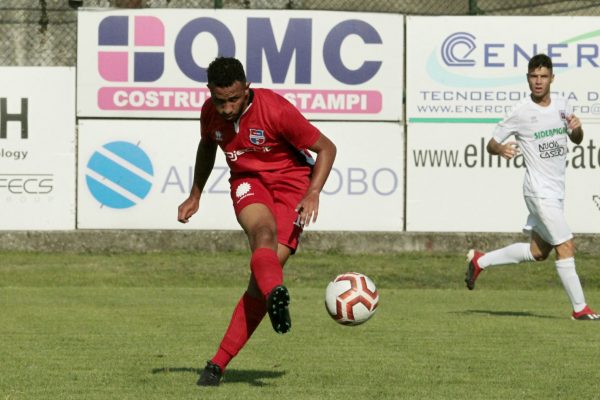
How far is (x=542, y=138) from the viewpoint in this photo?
13.1 m

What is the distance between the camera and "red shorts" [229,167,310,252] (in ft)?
27.0

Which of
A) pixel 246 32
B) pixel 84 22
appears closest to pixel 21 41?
pixel 84 22

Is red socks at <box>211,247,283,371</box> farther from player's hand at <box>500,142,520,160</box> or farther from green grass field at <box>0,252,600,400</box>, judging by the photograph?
player's hand at <box>500,142,520,160</box>

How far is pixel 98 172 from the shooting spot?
18797 millimetres

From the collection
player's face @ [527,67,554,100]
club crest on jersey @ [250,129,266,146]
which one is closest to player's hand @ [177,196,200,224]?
club crest on jersey @ [250,129,266,146]

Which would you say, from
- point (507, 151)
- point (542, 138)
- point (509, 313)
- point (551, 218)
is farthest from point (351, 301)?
point (509, 313)

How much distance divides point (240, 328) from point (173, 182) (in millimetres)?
10780

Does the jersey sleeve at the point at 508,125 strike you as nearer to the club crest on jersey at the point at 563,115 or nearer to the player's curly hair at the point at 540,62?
the club crest on jersey at the point at 563,115

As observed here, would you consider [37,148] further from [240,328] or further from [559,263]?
[240,328]

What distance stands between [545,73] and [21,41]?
969cm

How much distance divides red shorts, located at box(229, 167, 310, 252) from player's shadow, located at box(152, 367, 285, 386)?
86cm

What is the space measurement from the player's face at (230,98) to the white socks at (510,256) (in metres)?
6.16

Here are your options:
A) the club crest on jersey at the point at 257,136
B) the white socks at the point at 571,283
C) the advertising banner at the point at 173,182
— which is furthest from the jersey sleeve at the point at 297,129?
the advertising banner at the point at 173,182

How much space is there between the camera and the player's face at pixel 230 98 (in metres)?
7.88
